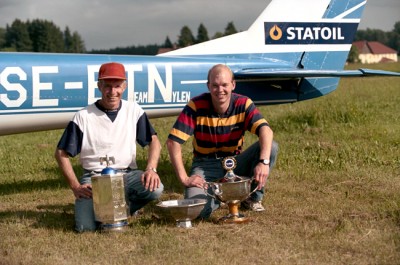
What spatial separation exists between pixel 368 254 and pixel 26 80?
3.71m

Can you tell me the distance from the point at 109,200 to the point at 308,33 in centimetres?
438

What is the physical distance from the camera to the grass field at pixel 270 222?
3516 mm

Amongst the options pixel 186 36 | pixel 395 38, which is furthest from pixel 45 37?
pixel 395 38

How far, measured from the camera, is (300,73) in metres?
6.32

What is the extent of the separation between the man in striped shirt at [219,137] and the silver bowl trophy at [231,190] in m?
0.10

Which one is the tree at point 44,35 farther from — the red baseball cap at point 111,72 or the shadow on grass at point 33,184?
the red baseball cap at point 111,72

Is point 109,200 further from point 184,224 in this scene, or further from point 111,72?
point 111,72

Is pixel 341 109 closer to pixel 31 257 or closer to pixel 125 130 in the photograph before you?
pixel 125 130

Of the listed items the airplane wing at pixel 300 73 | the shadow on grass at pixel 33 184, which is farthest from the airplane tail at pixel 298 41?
the shadow on grass at pixel 33 184

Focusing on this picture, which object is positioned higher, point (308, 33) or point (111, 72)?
point (308, 33)

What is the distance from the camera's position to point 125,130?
4281 millimetres

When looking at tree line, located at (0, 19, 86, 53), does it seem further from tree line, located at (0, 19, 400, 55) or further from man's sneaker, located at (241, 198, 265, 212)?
man's sneaker, located at (241, 198, 265, 212)

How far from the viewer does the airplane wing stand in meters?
Answer: 6.00

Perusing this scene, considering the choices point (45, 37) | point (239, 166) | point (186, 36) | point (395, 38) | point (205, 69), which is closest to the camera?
point (239, 166)
